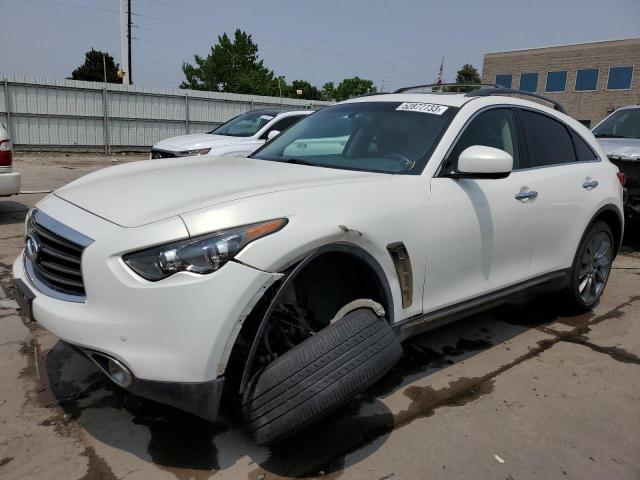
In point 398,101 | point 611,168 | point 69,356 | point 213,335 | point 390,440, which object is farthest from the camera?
point 611,168

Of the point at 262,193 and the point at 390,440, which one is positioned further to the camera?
the point at 390,440

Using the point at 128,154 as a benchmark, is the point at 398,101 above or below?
above

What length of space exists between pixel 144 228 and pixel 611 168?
3857mm

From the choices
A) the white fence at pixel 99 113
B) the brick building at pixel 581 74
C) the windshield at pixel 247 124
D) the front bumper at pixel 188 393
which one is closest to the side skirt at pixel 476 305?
the front bumper at pixel 188 393

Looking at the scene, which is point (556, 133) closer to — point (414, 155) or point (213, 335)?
point (414, 155)

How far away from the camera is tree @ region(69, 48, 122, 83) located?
2436 inches

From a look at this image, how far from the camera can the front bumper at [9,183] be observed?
6621 millimetres

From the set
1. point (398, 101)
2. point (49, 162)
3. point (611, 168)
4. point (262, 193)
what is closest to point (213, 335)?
point (262, 193)

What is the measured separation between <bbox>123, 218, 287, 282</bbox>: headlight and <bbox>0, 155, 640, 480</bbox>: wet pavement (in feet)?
3.00

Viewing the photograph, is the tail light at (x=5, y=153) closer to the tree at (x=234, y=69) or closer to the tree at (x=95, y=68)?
the tree at (x=234, y=69)

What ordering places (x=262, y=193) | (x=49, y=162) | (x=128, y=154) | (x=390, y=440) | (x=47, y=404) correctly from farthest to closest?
1. (x=128, y=154)
2. (x=49, y=162)
3. (x=47, y=404)
4. (x=390, y=440)
5. (x=262, y=193)

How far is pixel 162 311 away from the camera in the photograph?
6.42 feet

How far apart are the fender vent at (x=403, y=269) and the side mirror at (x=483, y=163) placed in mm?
605

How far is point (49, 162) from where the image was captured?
1526 centimetres
